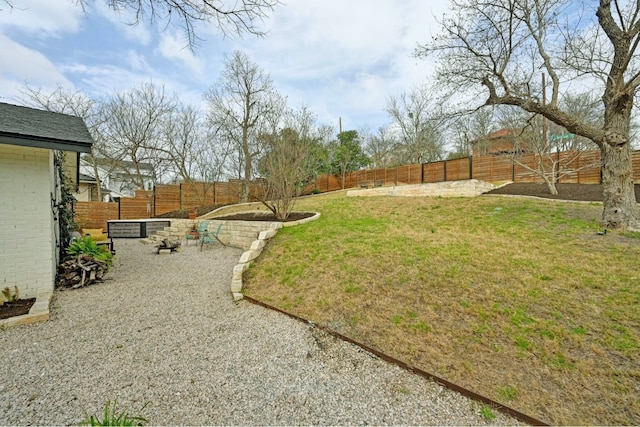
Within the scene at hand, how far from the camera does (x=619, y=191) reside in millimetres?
5348

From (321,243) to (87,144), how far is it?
167 inches

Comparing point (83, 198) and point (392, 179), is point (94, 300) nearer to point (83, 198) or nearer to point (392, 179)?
point (392, 179)

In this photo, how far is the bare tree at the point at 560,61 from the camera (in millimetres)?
5273

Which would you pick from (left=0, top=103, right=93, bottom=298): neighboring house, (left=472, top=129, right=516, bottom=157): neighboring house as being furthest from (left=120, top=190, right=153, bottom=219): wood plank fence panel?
(left=472, top=129, right=516, bottom=157): neighboring house

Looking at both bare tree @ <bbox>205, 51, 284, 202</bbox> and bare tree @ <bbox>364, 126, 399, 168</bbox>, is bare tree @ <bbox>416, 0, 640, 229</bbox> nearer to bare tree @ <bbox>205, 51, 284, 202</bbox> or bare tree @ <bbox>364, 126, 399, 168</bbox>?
bare tree @ <bbox>205, 51, 284, 202</bbox>

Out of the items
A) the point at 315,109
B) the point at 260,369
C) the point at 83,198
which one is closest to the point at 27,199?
the point at 260,369

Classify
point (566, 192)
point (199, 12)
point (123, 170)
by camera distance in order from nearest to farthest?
point (199, 12), point (566, 192), point (123, 170)

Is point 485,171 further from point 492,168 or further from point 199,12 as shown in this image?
point 199,12

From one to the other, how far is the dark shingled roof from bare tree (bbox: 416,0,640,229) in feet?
24.9

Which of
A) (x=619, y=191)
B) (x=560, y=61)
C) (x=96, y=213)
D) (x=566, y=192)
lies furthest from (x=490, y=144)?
(x=96, y=213)

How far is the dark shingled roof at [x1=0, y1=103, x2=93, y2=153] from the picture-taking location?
3.57 m

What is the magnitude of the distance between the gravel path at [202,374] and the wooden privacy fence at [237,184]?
935 centimetres

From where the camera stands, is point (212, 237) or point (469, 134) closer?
point (212, 237)

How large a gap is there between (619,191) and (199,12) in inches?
309
